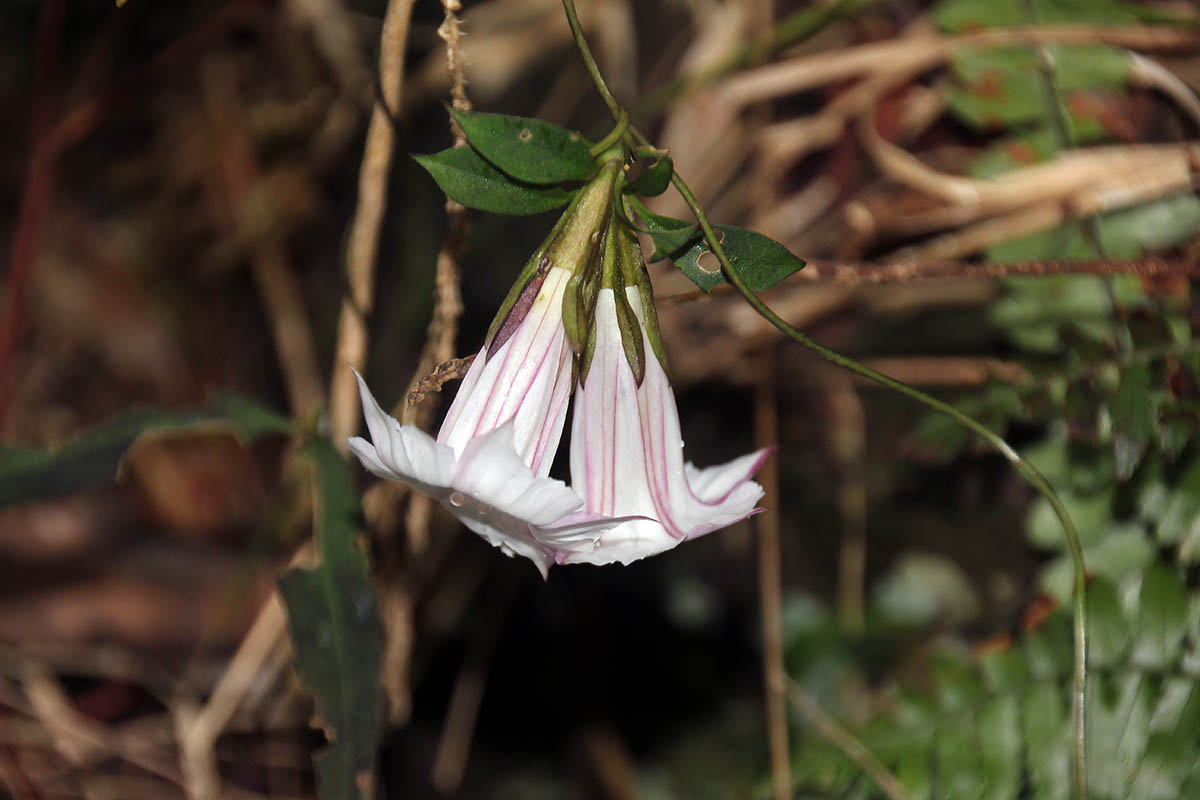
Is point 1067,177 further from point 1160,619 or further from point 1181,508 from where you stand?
point 1160,619

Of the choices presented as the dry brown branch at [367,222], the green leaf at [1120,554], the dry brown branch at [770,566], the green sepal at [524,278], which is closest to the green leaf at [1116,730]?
the green leaf at [1120,554]

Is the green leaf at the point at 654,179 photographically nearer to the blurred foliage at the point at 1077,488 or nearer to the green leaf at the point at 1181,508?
the blurred foliage at the point at 1077,488

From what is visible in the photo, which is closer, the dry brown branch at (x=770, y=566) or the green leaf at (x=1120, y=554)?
the green leaf at (x=1120, y=554)

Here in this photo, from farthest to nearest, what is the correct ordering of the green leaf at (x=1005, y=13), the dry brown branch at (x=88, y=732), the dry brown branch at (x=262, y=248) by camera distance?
the dry brown branch at (x=262, y=248) → the dry brown branch at (x=88, y=732) → the green leaf at (x=1005, y=13)

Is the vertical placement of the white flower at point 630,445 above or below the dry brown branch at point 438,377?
below

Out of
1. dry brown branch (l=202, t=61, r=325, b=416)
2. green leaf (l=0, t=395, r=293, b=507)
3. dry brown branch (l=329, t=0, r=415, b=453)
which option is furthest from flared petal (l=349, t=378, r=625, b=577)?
dry brown branch (l=202, t=61, r=325, b=416)

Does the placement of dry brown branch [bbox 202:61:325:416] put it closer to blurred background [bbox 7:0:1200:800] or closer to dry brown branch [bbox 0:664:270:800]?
blurred background [bbox 7:0:1200:800]

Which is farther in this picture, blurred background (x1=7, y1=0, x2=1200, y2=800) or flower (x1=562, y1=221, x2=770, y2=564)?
blurred background (x1=7, y1=0, x2=1200, y2=800)
